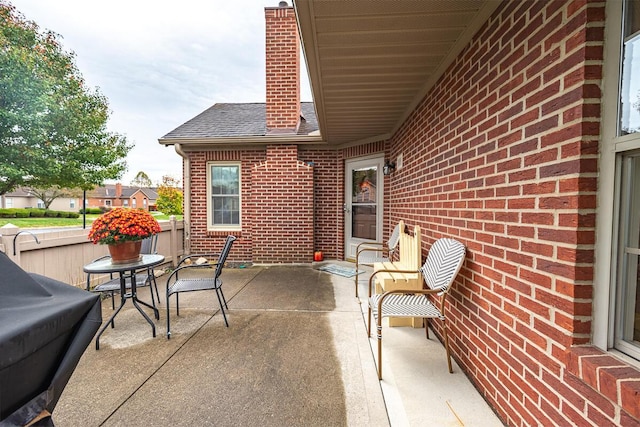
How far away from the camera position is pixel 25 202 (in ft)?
154

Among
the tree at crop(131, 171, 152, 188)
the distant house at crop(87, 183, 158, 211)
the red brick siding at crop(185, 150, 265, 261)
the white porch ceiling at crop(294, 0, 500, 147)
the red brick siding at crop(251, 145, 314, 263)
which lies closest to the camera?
the white porch ceiling at crop(294, 0, 500, 147)

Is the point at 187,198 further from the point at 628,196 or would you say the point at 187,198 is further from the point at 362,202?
the point at 628,196

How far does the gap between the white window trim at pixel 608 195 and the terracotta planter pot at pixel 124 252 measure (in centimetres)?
342

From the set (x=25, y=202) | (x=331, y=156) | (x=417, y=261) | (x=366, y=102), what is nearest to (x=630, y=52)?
(x=417, y=261)

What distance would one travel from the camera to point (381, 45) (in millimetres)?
2225

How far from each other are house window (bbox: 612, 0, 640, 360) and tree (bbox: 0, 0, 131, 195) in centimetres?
1570

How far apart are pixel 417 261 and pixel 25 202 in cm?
6745

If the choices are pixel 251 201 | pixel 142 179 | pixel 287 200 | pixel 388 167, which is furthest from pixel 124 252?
pixel 142 179

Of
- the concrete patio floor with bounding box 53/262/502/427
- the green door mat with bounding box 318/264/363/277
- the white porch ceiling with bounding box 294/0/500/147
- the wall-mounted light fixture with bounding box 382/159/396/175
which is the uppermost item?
the white porch ceiling with bounding box 294/0/500/147

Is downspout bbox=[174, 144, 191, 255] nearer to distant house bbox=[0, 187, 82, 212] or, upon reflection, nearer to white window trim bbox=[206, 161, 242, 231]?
white window trim bbox=[206, 161, 242, 231]

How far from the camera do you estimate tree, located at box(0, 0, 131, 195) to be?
10438 mm

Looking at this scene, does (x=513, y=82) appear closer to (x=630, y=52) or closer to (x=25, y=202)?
(x=630, y=52)

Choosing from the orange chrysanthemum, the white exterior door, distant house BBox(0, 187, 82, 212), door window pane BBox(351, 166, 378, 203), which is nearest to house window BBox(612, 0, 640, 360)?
the orange chrysanthemum

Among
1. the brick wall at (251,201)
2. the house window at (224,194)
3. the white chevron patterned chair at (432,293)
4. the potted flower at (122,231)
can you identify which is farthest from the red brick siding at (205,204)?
the white chevron patterned chair at (432,293)
